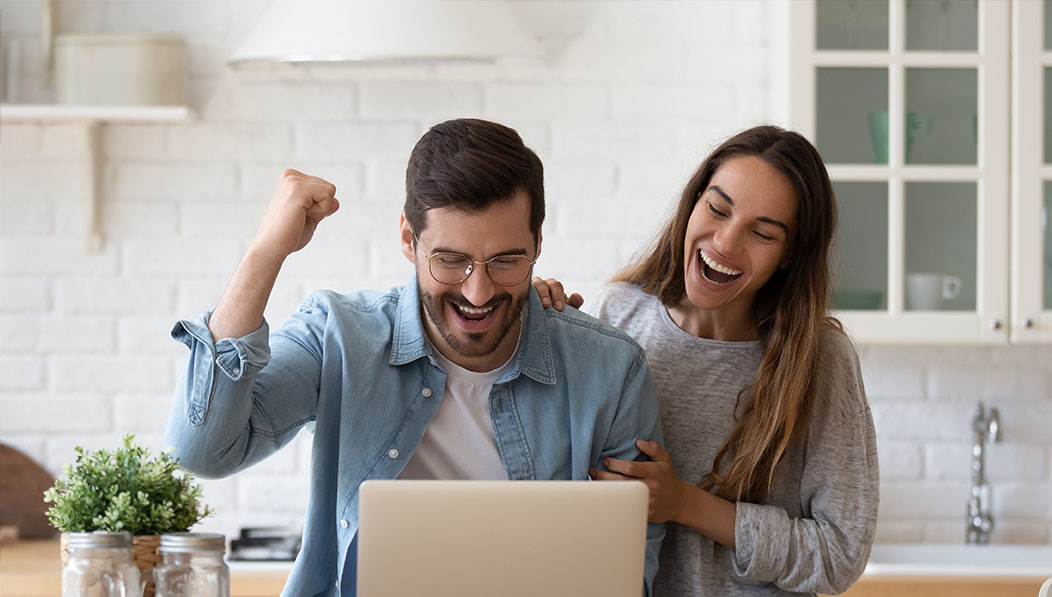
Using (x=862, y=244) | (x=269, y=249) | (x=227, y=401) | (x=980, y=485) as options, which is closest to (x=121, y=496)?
(x=227, y=401)

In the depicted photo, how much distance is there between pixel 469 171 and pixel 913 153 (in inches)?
56.8

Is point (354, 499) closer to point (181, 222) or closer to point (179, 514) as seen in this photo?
point (179, 514)

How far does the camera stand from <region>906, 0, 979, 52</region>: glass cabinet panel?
2449 millimetres

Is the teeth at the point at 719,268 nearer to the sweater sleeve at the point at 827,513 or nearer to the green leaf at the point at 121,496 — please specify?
the sweater sleeve at the point at 827,513

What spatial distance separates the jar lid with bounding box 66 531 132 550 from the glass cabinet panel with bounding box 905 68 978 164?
1.96 m

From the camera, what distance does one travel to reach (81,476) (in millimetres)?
1118

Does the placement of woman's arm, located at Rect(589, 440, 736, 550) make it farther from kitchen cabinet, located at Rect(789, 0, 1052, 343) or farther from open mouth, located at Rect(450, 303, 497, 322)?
kitchen cabinet, located at Rect(789, 0, 1052, 343)

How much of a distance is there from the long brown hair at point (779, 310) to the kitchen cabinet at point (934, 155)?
2.52 feet

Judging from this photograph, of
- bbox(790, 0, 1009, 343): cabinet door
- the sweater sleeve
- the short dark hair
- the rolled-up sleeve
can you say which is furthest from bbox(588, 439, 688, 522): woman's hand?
bbox(790, 0, 1009, 343): cabinet door

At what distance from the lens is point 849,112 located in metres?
2.45

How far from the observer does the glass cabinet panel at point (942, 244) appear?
8.06 ft

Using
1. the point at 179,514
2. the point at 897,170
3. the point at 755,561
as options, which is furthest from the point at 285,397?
the point at 897,170

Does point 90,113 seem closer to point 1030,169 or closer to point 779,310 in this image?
point 779,310

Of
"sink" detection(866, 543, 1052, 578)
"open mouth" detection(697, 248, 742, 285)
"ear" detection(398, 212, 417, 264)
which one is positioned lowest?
"sink" detection(866, 543, 1052, 578)
